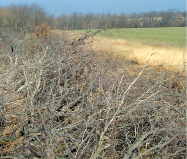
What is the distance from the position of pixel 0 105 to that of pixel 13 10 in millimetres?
9860

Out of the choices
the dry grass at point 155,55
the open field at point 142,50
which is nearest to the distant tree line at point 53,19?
the open field at point 142,50

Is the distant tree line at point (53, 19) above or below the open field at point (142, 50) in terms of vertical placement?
above

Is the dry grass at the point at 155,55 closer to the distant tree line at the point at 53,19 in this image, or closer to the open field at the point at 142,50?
the open field at the point at 142,50

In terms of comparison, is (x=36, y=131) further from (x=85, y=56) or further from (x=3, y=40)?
(x=3, y=40)

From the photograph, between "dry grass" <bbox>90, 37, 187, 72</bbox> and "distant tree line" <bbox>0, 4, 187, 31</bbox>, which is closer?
"distant tree line" <bbox>0, 4, 187, 31</bbox>

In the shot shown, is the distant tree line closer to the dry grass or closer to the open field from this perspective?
the open field

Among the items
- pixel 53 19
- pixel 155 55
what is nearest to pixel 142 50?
pixel 155 55

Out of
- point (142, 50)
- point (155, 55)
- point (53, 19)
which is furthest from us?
point (142, 50)

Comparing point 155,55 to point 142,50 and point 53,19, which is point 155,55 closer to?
point 142,50

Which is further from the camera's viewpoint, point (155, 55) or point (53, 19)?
point (155, 55)

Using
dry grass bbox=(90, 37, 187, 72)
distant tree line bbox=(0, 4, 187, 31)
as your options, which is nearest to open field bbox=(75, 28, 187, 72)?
dry grass bbox=(90, 37, 187, 72)

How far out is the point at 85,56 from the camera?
Answer: 4652 millimetres

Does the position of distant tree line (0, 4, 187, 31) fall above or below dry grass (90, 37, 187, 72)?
above

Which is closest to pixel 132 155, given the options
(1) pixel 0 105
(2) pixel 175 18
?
(1) pixel 0 105
